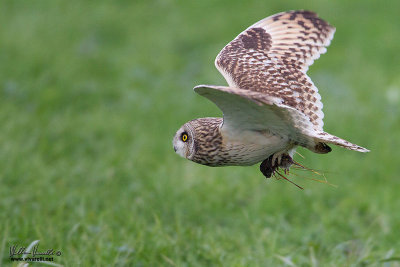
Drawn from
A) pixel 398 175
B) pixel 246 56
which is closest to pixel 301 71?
pixel 246 56

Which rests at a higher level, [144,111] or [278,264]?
[278,264]

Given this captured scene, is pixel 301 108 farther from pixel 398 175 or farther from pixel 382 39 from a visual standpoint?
pixel 382 39

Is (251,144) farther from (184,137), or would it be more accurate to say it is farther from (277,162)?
(184,137)

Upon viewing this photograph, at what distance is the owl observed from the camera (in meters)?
3.24

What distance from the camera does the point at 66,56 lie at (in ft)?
26.8

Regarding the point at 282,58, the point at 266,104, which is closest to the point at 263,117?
the point at 266,104

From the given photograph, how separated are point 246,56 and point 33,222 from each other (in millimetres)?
1776

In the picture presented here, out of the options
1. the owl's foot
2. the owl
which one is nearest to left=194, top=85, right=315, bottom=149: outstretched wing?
the owl

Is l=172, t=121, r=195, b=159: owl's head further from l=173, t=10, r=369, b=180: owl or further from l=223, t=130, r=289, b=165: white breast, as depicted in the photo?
l=223, t=130, r=289, b=165: white breast

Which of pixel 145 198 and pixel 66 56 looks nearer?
pixel 145 198

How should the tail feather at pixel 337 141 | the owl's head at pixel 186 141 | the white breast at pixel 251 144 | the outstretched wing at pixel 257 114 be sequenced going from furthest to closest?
the owl's head at pixel 186 141
the white breast at pixel 251 144
the tail feather at pixel 337 141
the outstretched wing at pixel 257 114

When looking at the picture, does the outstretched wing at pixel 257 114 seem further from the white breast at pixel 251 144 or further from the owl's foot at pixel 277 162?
the owl's foot at pixel 277 162

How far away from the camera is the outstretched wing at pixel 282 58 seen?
3869 millimetres

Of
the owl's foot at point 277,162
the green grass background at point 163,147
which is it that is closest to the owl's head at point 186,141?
the owl's foot at point 277,162
